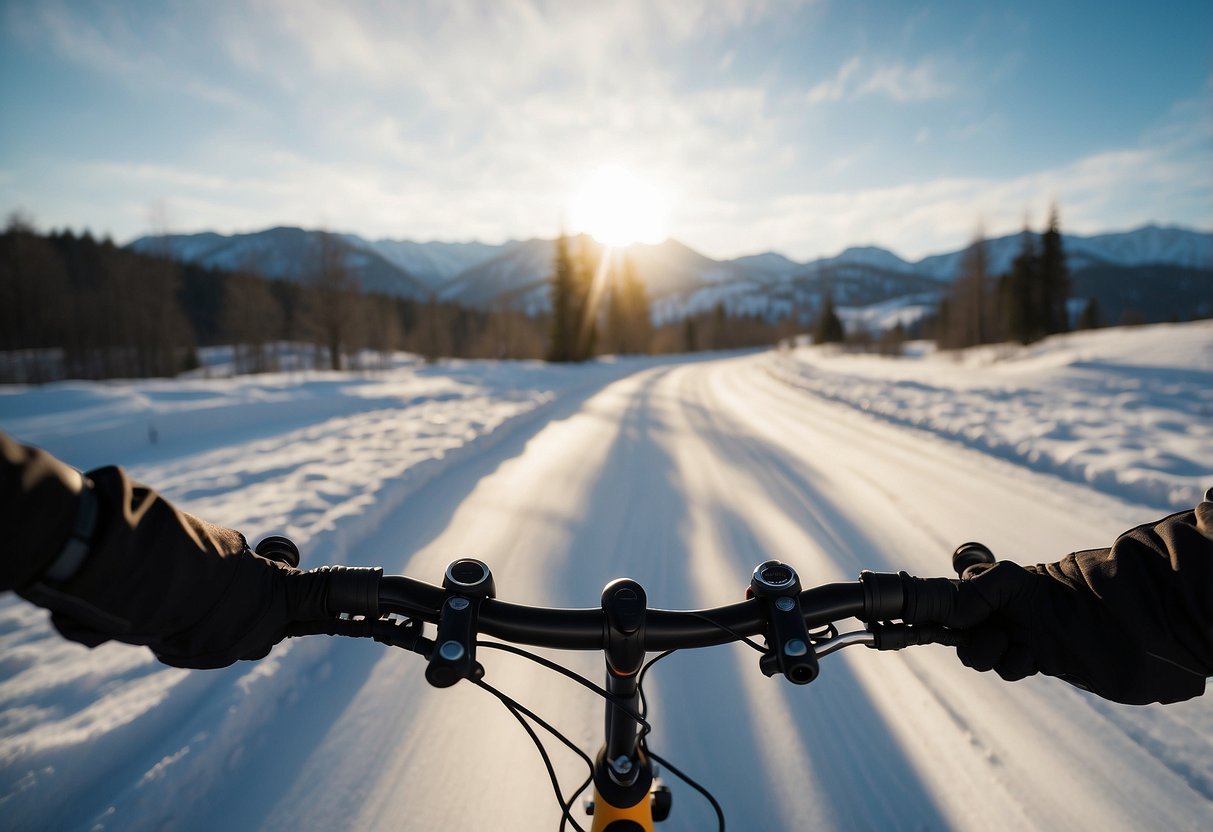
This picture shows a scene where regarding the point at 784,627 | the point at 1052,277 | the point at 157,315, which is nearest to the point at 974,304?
the point at 1052,277

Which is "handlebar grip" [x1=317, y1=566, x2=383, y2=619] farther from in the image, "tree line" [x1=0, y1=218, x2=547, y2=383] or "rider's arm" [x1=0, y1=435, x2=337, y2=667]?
"tree line" [x1=0, y1=218, x2=547, y2=383]

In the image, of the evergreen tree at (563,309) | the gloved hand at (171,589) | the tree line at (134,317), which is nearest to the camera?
the gloved hand at (171,589)

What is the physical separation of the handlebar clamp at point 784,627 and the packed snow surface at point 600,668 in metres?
1.26

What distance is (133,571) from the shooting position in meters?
0.82

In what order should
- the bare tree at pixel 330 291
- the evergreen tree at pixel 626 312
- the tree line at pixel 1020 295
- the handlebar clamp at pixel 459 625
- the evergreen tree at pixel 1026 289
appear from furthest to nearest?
1. the evergreen tree at pixel 626 312
2. the evergreen tree at pixel 1026 289
3. the tree line at pixel 1020 295
4. the bare tree at pixel 330 291
5. the handlebar clamp at pixel 459 625

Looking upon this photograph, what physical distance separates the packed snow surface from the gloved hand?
50.2 inches

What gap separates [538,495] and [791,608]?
4629 millimetres

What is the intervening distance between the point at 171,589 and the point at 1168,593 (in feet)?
6.03

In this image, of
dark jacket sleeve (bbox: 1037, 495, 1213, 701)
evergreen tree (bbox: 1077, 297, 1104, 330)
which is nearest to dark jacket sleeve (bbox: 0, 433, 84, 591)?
dark jacket sleeve (bbox: 1037, 495, 1213, 701)

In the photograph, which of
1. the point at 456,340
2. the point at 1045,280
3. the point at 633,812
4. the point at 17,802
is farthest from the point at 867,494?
the point at 456,340

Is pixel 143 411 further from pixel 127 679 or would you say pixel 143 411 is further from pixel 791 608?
pixel 791 608

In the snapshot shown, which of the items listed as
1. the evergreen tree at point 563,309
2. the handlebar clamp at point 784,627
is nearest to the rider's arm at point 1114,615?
the handlebar clamp at point 784,627

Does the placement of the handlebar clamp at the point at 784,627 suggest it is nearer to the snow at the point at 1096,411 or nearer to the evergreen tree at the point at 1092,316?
→ the snow at the point at 1096,411

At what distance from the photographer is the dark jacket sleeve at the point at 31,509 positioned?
67 cm
